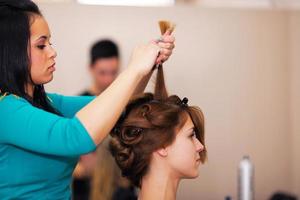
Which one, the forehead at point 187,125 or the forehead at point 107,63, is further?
the forehead at point 107,63

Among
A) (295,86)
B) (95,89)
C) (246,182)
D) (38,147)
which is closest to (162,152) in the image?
(38,147)

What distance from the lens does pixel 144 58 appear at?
1180mm

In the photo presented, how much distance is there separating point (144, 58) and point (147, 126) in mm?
319

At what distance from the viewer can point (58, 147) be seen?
111 centimetres

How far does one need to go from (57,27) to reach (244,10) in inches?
42.9

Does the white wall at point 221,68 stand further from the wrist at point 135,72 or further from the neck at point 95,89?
the wrist at point 135,72

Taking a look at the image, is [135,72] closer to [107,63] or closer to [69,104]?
[69,104]

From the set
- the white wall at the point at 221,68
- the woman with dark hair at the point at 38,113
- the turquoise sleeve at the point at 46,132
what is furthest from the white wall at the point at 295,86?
the turquoise sleeve at the point at 46,132

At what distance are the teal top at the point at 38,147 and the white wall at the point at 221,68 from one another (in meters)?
1.19

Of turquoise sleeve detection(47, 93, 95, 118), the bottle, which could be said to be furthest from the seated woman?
the bottle

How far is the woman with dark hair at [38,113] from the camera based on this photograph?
1.11 m

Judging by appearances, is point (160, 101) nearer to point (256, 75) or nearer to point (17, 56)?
point (17, 56)

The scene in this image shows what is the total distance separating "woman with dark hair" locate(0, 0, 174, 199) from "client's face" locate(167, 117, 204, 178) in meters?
0.30

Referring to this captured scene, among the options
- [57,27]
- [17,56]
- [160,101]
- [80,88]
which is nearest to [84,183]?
[80,88]
